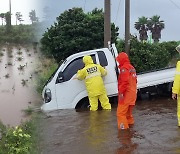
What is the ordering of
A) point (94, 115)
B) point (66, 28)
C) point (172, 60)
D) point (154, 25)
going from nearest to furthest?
point (94, 115) → point (66, 28) → point (172, 60) → point (154, 25)

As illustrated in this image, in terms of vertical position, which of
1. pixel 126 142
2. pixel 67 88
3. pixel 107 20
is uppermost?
pixel 107 20

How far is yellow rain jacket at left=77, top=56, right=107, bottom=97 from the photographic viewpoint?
10086 mm

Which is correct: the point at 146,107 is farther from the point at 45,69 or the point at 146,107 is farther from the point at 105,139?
the point at 45,69

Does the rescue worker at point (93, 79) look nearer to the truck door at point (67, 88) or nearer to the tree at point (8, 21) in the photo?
the truck door at point (67, 88)

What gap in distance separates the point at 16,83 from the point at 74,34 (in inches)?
157

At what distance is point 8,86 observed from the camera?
18.5 meters

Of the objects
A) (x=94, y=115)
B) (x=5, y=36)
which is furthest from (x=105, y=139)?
(x=5, y=36)

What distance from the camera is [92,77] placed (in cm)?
1009

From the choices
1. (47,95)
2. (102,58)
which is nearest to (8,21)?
(47,95)

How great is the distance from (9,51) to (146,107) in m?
20.3

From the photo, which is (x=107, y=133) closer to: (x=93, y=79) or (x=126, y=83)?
(x=126, y=83)

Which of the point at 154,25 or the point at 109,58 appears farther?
the point at 154,25

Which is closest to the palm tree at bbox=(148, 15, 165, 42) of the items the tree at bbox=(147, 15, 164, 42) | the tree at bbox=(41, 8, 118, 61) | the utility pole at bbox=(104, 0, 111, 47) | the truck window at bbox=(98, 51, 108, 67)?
the tree at bbox=(147, 15, 164, 42)

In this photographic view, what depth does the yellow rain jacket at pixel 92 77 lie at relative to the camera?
33.1ft
